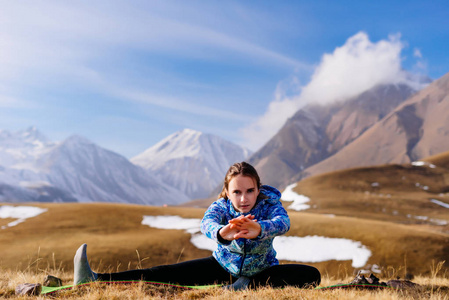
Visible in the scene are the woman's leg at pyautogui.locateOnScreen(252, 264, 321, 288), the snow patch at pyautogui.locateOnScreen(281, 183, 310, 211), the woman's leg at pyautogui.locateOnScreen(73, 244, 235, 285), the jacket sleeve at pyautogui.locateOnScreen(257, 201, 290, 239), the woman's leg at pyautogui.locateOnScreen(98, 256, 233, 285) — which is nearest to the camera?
the jacket sleeve at pyautogui.locateOnScreen(257, 201, 290, 239)

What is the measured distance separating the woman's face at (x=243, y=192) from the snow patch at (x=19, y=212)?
41450 mm

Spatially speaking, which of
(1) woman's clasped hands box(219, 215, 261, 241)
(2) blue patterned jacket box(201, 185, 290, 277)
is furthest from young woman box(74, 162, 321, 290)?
(1) woman's clasped hands box(219, 215, 261, 241)

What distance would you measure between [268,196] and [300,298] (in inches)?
68.0

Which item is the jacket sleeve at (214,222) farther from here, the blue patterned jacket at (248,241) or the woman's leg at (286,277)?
the woman's leg at (286,277)

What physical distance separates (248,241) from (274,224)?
1.92ft

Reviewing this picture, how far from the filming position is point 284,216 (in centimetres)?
530

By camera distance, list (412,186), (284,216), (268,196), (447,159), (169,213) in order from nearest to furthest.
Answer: (284,216), (268,196), (169,213), (412,186), (447,159)

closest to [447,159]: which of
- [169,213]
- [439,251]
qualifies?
[439,251]

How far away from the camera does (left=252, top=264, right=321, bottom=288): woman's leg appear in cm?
543

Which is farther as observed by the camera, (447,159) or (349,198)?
(447,159)

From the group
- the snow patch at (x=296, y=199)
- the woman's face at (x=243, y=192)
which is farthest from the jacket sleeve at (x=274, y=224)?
the snow patch at (x=296, y=199)

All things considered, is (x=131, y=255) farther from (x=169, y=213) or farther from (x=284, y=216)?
(x=284, y=216)

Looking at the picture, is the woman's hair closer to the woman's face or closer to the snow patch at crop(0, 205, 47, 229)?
the woman's face

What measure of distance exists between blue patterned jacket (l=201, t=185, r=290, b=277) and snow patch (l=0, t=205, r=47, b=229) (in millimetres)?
41016
